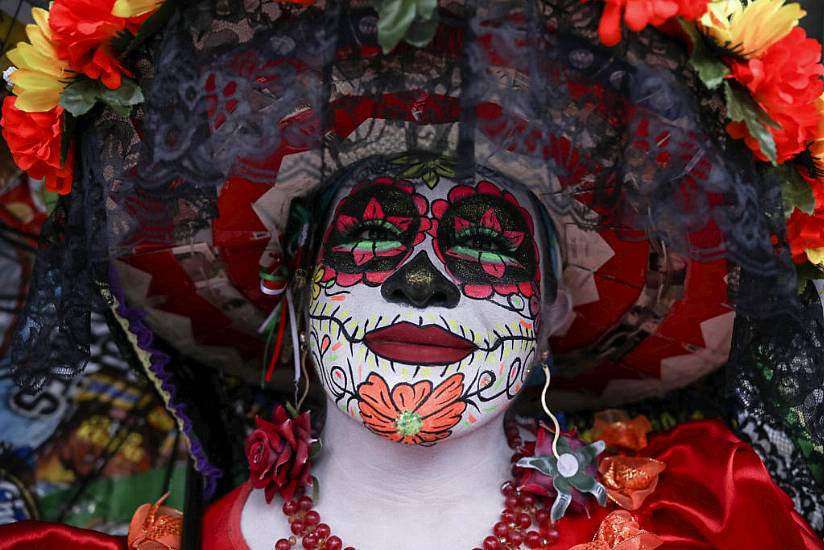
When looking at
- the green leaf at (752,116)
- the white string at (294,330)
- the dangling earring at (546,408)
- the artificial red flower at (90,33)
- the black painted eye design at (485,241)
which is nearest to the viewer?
the green leaf at (752,116)

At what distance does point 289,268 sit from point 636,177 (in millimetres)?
973

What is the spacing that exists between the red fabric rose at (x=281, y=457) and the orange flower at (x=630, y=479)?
0.66m

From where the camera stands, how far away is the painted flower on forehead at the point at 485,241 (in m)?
2.00

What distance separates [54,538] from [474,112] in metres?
1.41

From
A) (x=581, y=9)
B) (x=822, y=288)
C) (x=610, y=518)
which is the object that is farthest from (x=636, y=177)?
(x=610, y=518)

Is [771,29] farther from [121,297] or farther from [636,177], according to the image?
[121,297]

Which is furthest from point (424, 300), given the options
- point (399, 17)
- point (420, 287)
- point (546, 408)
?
point (399, 17)

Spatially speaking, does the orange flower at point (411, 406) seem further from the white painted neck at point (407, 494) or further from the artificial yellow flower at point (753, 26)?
the artificial yellow flower at point (753, 26)

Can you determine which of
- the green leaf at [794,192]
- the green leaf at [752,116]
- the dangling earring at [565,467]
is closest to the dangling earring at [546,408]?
the dangling earring at [565,467]

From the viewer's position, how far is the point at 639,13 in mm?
1487

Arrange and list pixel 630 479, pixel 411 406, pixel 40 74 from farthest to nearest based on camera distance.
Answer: pixel 630 479, pixel 411 406, pixel 40 74

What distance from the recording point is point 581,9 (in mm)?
1564

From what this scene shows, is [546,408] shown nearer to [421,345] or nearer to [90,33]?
[421,345]

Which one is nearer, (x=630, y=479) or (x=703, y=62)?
(x=703, y=62)
